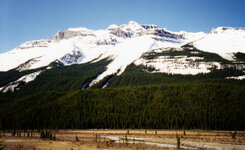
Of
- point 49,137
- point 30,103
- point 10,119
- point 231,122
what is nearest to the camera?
point 49,137

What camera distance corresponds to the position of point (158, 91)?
14650cm

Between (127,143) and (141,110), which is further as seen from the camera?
(141,110)

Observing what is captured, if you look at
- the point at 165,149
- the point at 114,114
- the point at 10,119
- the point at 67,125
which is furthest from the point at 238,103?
the point at 10,119

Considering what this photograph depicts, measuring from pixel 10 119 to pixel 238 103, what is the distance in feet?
474

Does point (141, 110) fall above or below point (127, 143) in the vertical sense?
above

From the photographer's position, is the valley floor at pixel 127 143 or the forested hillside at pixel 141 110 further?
the forested hillside at pixel 141 110

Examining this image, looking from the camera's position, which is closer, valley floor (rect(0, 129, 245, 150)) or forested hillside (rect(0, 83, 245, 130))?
valley floor (rect(0, 129, 245, 150))

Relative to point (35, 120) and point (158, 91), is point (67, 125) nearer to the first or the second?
point (35, 120)

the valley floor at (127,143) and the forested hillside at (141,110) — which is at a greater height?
the forested hillside at (141,110)

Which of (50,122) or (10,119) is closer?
(50,122)

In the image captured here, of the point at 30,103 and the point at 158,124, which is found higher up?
the point at 30,103

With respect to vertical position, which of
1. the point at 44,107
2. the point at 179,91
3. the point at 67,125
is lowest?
the point at 67,125

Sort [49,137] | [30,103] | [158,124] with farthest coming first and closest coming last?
[30,103] → [158,124] → [49,137]

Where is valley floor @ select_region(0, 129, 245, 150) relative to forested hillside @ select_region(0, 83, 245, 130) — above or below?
below
